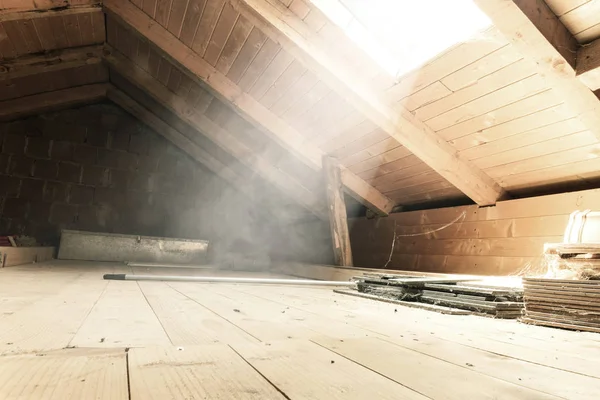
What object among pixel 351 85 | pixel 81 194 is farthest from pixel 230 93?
pixel 81 194

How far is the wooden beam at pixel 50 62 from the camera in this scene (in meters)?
3.85

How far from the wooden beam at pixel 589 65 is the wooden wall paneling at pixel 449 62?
35cm

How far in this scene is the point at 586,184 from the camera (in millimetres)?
2543

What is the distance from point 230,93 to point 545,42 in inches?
102

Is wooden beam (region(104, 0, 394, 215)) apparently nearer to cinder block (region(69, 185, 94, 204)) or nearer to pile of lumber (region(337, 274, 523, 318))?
pile of lumber (region(337, 274, 523, 318))

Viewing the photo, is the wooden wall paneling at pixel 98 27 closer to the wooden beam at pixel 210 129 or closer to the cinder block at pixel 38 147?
the wooden beam at pixel 210 129

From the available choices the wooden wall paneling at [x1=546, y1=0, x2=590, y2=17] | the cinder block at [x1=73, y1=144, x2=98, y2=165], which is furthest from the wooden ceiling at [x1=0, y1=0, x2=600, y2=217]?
the cinder block at [x1=73, y1=144, x2=98, y2=165]

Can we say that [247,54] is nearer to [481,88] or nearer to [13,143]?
[481,88]

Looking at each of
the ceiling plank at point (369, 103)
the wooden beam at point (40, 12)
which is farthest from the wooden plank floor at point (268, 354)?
the wooden beam at point (40, 12)

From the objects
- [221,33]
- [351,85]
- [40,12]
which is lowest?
[351,85]

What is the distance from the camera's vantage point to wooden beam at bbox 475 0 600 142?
1.67 m

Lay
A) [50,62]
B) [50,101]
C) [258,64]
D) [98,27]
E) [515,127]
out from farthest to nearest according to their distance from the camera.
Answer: [50,101], [50,62], [98,27], [258,64], [515,127]

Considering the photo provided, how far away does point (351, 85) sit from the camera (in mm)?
2730

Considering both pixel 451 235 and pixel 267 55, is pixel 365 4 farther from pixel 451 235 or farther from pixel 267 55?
pixel 451 235
